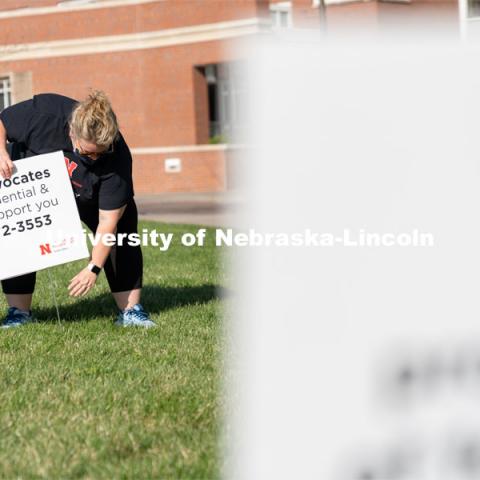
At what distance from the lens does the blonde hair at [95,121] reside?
602cm

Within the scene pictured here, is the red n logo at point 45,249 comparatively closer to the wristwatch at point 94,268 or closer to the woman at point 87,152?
the woman at point 87,152

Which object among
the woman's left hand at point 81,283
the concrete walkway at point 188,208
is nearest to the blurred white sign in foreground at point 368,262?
the woman's left hand at point 81,283

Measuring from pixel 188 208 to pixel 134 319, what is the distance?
19023 mm

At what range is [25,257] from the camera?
22.5ft

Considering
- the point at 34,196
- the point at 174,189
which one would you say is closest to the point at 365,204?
the point at 34,196

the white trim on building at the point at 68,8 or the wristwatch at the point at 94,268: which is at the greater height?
the white trim on building at the point at 68,8

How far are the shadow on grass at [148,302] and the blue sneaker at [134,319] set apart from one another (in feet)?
1.02

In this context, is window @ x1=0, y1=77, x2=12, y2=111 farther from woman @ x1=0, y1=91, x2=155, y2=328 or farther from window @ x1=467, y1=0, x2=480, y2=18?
woman @ x1=0, y1=91, x2=155, y2=328

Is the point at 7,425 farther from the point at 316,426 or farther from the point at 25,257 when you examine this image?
the point at 316,426

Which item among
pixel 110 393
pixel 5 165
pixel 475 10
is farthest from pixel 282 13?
pixel 110 393

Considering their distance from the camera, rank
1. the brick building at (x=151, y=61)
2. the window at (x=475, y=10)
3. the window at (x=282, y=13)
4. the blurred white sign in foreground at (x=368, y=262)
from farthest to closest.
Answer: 1. the window at (x=282, y=13)
2. the brick building at (x=151, y=61)
3. the window at (x=475, y=10)
4. the blurred white sign in foreground at (x=368, y=262)

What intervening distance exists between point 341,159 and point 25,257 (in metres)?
5.96

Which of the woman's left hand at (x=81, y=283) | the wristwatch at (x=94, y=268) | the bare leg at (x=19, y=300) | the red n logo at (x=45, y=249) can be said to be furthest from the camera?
the bare leg at (x=19, y=300)

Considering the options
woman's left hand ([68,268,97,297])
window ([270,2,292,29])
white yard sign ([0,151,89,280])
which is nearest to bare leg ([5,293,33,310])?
white yard sign ([0,151,89,280])
